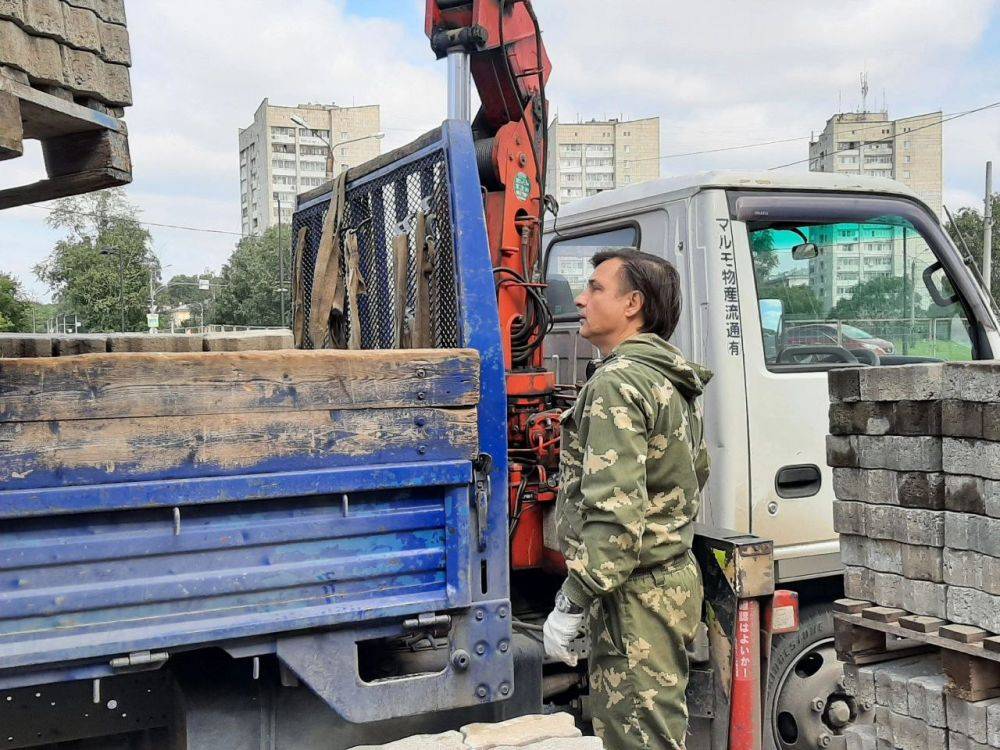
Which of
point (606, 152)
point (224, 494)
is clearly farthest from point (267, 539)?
point (606, 152)

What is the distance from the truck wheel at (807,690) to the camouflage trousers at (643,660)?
1077 millimetres

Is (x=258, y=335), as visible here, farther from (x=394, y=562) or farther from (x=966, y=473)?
(x=966, y=473)

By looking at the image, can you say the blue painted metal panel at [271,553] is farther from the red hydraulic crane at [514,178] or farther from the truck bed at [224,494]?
the red hydraulic crane at [514,178]

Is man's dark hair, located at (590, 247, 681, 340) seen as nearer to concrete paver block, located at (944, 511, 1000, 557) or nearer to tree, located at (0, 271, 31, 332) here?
concrete paver block, located at (944, 511, 1000, 557)

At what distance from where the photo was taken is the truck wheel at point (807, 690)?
11.5ft

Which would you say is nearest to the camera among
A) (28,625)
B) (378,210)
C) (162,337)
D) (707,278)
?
(28,625)

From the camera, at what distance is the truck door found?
3.49 meters

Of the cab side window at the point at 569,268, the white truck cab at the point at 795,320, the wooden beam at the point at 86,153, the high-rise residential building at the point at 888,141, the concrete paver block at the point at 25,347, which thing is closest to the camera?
the wooden beam at the point at 86,153

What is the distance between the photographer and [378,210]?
3.15 m

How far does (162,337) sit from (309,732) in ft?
6.28

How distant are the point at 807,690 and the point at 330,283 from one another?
2456 millimetres

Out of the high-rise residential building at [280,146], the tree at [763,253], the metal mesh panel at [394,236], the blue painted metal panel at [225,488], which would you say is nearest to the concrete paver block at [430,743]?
the blue painted metal panel at [225,488]

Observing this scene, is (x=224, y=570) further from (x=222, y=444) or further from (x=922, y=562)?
(x=922, y=562)

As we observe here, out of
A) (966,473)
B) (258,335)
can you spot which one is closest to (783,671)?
(966,473)
